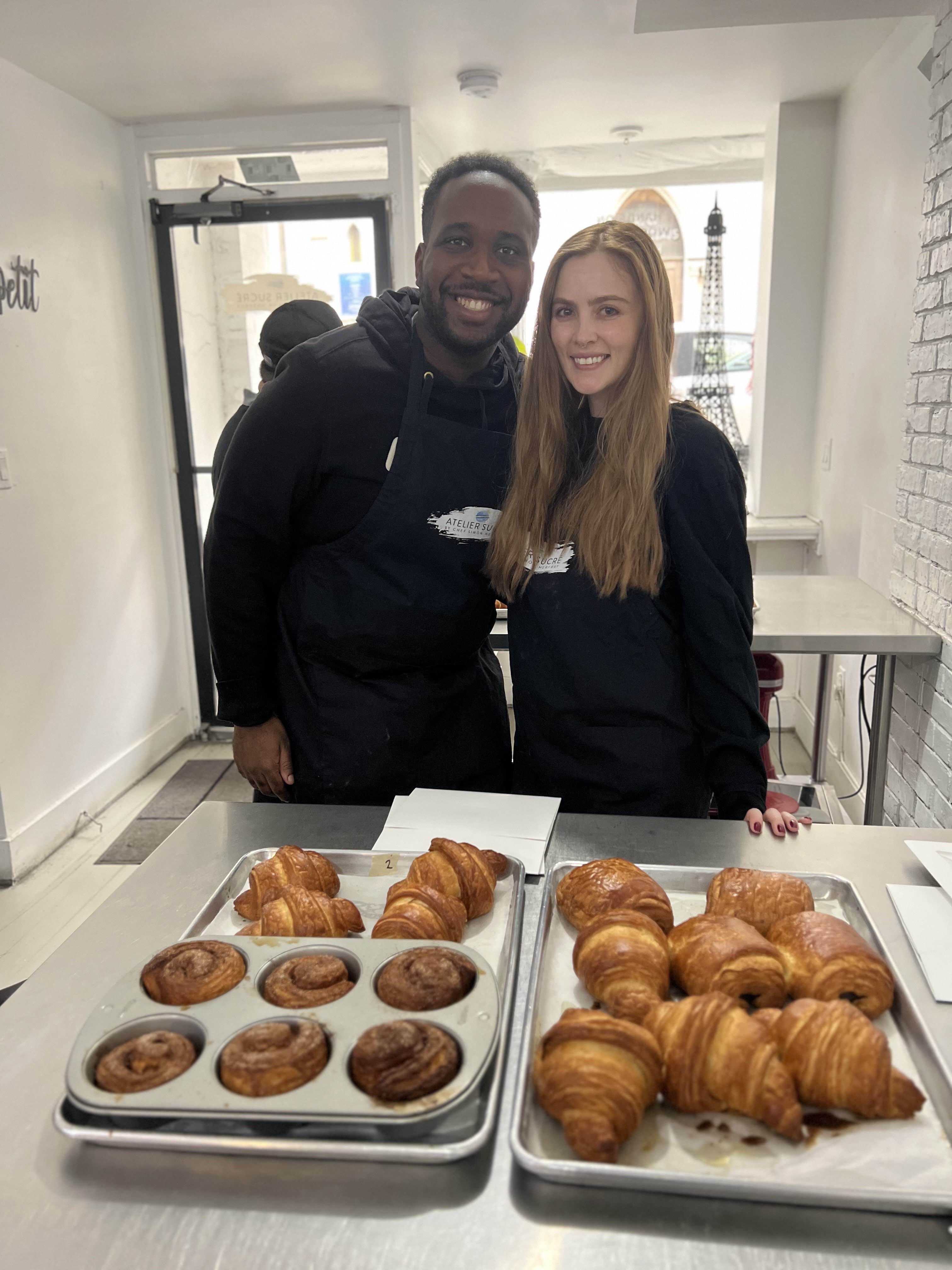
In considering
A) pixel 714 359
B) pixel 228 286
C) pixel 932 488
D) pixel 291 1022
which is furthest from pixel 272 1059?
pixel 714 359

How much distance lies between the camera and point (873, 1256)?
58cm

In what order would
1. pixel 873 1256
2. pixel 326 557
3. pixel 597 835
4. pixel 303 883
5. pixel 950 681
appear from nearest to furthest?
pixel 873 1256, pixel 303 883, pixel 597 835, pixel 326 557, pixel 950 681

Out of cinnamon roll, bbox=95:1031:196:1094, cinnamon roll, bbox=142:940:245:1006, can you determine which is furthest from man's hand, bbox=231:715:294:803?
cinnamon roll, bbox=95:1031:196:1094

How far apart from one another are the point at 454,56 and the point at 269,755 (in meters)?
2.51

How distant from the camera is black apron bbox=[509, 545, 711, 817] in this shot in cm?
135

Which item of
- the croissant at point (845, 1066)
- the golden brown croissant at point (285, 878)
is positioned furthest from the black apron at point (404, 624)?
the croissant at point (845, 1066)

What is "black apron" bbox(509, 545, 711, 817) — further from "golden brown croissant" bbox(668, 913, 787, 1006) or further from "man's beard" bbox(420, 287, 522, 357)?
"golden brown croissant" bbox(668, 913, 787, 1006)

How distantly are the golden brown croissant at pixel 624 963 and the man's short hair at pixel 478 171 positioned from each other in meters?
1.13

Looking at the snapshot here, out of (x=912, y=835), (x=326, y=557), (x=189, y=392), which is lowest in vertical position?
(x=912, y=835)

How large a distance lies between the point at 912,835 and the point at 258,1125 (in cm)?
88

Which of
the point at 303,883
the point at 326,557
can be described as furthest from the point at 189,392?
the point at 303,883

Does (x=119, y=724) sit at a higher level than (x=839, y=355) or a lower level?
lower

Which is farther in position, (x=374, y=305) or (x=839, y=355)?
(x=839, y=355)

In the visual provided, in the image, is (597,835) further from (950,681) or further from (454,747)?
(950,681)
